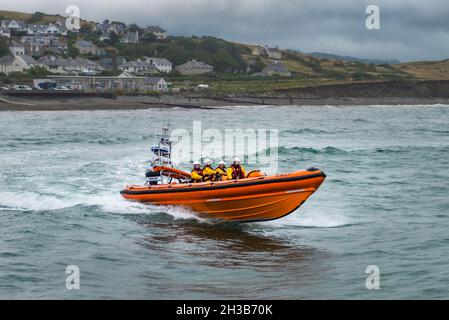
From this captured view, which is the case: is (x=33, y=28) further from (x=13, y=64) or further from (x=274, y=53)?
(x=274, y=53)

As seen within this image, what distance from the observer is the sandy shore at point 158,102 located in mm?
86062

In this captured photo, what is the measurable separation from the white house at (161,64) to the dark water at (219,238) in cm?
10948

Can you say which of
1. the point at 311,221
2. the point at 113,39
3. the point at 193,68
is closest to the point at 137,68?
the point at 193,68

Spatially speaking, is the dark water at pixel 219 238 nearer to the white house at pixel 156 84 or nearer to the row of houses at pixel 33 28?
the white house at pixel 156 84

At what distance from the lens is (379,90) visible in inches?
5197

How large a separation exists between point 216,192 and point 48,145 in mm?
25043

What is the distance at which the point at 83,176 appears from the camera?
28062mm

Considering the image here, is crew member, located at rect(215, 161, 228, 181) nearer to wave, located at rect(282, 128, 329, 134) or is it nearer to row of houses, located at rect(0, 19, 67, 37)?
wave, located at rect(282, 128, 329, 134)

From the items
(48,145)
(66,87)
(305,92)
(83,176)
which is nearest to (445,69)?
(305,92)

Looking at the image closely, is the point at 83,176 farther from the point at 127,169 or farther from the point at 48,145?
the point at 48,145

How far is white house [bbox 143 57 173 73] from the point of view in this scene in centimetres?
14325

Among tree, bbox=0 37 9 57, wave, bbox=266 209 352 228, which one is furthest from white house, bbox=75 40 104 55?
wave, bbox=266 209 352 228

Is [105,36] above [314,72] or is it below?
above

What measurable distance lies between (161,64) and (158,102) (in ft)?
159
